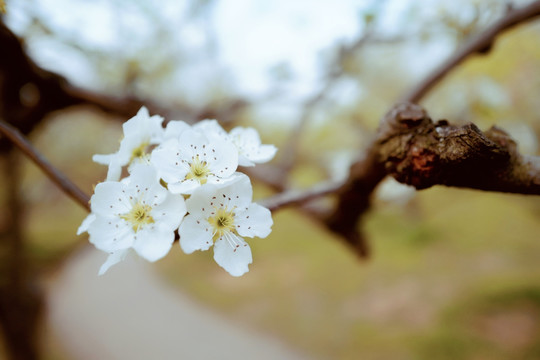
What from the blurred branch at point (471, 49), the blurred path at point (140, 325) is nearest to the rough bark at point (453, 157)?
the blurred branch at point (471, 49)

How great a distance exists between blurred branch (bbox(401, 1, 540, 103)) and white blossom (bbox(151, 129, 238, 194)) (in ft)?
4.81

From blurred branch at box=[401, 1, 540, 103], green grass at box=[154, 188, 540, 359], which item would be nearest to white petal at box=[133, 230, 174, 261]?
blurred branch at box=[401, 1, 540, 103]

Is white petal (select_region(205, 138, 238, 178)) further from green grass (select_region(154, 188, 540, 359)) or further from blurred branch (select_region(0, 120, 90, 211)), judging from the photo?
green grass (select_region(154, 188, 540, 359))

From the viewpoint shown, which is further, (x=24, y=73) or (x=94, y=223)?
(x=24, y=73)

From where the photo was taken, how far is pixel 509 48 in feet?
10.9

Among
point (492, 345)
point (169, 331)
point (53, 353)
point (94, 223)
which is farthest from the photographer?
point (169, 331)

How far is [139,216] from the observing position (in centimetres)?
79

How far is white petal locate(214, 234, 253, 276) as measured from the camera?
0.74m

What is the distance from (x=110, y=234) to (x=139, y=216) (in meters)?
0.07

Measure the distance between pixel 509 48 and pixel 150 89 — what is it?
4028mm

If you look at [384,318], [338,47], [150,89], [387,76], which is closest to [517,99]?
[387,76]

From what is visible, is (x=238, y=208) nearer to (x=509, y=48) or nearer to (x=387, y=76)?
(x=509, y=48)

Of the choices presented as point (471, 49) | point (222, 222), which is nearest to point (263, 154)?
point (222, 222)

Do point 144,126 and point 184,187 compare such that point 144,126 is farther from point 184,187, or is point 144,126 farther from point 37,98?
point 37,98
